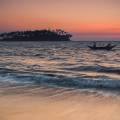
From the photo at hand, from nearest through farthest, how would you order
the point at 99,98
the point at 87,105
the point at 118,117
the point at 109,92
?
the point at 118,117 → the point at 87,105 → the point at 99,98 → the point at 109,92

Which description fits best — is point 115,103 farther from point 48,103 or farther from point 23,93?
point 23,93

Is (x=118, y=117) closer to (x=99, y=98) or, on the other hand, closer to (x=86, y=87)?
(x=99, y=98)

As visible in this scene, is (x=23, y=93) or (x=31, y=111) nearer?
(x=31, y=111)

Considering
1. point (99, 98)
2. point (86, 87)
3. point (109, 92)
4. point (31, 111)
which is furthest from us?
point (86, 87)

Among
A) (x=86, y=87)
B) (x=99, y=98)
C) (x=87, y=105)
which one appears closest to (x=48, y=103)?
(x=87, y=105)

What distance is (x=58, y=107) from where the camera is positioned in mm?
10938

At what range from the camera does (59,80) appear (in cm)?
1894

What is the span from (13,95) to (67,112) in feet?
11.1

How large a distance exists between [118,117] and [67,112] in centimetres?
159

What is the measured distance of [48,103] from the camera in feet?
38.1

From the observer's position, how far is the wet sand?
377 inches

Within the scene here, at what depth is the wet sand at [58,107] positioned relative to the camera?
31.4 ft

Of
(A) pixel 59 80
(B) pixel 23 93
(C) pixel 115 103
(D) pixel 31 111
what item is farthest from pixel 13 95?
(A) pixel 59 80

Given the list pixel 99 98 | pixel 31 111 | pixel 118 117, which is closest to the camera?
pixel 118 117
